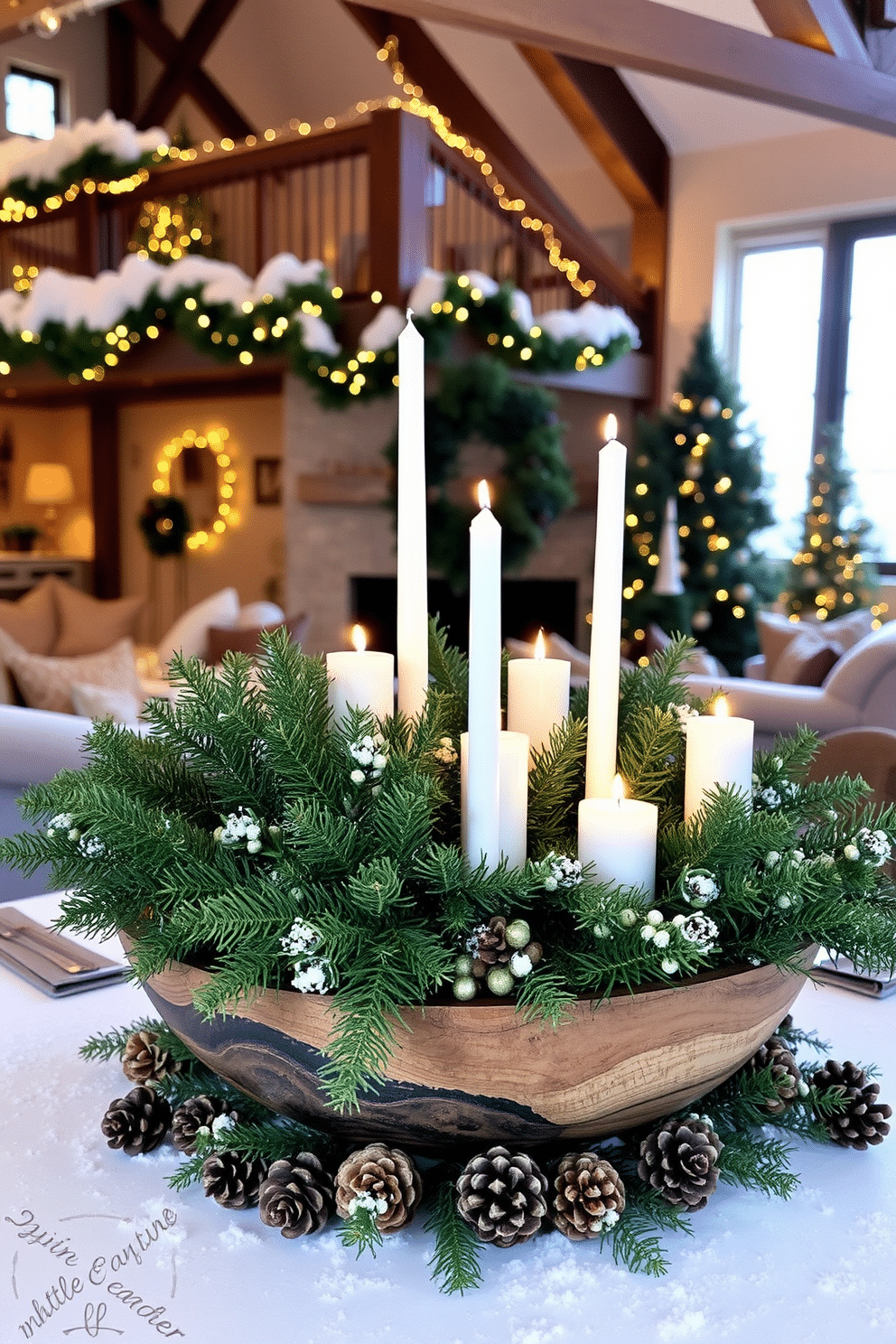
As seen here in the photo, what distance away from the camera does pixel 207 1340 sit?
54cm

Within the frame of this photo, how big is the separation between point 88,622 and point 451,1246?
520cm

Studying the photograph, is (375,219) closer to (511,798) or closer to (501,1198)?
(511,798)

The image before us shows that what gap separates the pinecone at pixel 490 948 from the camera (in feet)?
1.90

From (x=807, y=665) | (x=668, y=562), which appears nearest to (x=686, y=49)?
(x=807, y=665)

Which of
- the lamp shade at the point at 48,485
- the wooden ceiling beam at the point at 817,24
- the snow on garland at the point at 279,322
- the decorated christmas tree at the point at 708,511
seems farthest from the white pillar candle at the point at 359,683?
the lamp shade at the point at 48,485

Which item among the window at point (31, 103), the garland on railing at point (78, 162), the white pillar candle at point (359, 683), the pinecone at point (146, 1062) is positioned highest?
the window at point (31, 103)

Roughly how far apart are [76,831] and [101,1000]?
34cm

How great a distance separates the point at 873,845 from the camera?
692 millimetres

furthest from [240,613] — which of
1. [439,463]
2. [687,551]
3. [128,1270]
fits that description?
[128,1270]

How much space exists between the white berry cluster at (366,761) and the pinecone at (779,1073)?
0.29 metres

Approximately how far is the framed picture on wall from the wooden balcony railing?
138 cm

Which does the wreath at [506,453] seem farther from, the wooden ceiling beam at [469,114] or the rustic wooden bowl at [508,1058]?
the rustic wooden bowl at [508,1058]

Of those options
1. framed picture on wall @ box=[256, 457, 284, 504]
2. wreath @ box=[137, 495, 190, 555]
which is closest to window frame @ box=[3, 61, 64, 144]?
wreath @ box=[137, 495, 190, 555]

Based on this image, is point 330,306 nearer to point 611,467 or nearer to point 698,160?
point 698,160
